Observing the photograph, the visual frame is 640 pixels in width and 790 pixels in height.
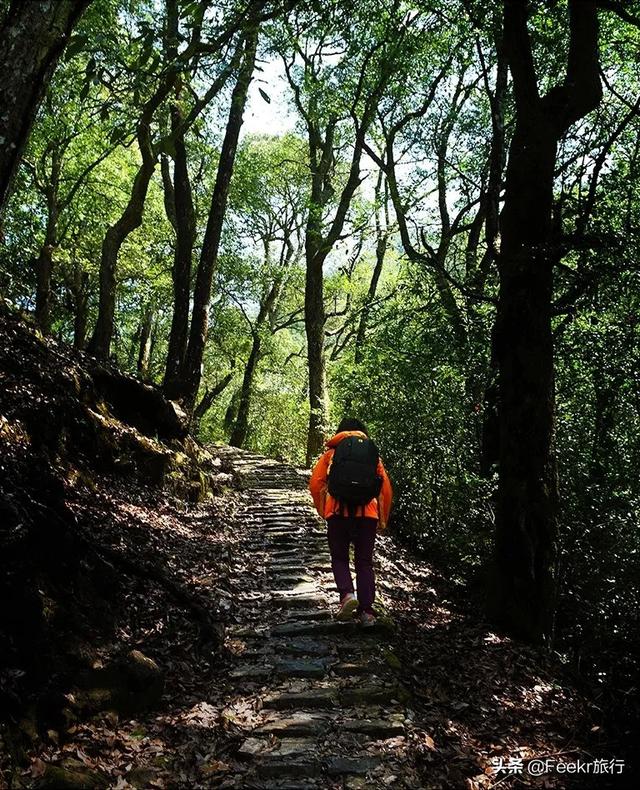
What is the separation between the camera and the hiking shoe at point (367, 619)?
543 centimetres

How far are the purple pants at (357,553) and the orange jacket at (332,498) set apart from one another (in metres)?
0.08

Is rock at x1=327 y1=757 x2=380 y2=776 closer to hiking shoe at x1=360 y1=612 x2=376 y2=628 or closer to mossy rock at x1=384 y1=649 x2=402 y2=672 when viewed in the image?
mossy rock at x1=384 y1=649 x2=402 y2=672

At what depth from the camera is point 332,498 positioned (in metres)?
5.74

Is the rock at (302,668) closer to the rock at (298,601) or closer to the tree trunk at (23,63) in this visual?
the rock at (298,601)

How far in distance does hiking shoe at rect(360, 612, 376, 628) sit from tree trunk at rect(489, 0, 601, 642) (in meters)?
1.32

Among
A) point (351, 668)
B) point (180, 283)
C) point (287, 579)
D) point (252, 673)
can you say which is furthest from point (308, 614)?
point (180, 283)

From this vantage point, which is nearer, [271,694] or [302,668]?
[271,694]

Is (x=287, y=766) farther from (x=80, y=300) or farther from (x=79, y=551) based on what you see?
(x=80, y=300)

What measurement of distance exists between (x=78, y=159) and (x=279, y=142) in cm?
1165

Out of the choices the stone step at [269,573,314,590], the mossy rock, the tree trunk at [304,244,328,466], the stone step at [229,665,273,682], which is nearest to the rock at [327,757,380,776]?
the stone step at [229,665,273,682]

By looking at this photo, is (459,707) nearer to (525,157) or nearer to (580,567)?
(580,567)

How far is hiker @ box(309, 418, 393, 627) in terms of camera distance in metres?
5.55

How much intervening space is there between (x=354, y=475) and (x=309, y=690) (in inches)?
78.3

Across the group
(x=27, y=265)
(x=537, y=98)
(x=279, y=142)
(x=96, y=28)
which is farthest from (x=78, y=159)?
(x=537, y=98)
